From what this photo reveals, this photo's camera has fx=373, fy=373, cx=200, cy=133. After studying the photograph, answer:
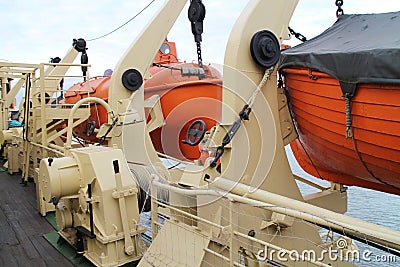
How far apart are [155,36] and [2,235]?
3051 mm

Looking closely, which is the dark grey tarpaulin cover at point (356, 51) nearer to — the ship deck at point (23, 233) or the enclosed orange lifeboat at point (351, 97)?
the enclosed orange lifeboat at point (351, 97)

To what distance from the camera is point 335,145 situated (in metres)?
2.37

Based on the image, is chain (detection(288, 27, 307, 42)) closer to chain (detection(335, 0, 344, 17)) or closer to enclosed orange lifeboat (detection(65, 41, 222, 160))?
chain (detection(335, 0, 344, 17))

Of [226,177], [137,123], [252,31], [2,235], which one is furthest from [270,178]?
[2,235]

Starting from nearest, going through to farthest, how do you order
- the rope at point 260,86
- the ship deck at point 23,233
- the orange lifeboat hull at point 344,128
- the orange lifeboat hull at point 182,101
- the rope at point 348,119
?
the orange lifeboat hull at point 344,128 < the rope at point 348,119 < the rope at point 260,86 < the ship deck at point 23,233 < the orange lifeboat hull at point 182,101

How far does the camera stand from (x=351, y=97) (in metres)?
2.03

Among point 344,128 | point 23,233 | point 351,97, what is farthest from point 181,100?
point 351,97

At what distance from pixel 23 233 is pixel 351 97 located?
360cm

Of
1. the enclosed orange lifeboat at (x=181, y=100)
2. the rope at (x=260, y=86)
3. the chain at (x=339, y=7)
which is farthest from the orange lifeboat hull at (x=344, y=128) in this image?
the enclosed orange lifeboat at (x=181, y=100)

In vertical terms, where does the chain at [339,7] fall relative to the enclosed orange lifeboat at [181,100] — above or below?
above

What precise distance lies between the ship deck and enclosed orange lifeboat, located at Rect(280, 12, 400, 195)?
90.7 inches

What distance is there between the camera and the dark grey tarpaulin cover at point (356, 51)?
5.95ft

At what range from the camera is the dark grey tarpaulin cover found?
1814 mm

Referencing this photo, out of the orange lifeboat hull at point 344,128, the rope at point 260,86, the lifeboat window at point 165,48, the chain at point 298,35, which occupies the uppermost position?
the lifeboat window at point 165,48
